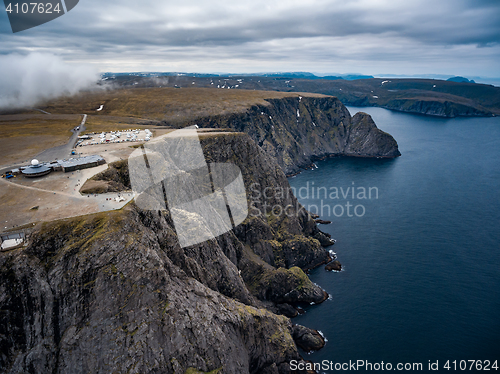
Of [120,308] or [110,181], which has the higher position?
[110,181]

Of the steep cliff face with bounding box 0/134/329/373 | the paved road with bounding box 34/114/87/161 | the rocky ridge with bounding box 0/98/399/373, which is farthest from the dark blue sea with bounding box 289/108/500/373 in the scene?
the paved road with bounding box 34/114/87/161

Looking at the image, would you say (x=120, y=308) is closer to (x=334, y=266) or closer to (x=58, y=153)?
(x=58, y=153)

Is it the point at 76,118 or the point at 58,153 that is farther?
the point at 76,118

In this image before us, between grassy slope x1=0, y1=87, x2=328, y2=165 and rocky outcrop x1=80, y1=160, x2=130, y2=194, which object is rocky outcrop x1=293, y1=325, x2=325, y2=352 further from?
grassy slope x1=0, y1=87, x2=328, y2=165

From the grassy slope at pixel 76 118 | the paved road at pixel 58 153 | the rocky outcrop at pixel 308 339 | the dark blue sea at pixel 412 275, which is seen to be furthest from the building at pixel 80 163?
the dark blue sea at pixel 412 275

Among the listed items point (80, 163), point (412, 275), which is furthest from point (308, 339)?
point (80, 163)

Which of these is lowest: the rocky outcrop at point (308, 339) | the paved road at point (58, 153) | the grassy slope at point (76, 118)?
the rocky outcrop at point (308, 339)

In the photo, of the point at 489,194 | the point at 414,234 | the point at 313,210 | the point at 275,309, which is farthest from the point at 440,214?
the point at 275,309

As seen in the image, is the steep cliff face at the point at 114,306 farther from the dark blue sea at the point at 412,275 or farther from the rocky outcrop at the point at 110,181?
the dark blue sea at the point at 412,275
